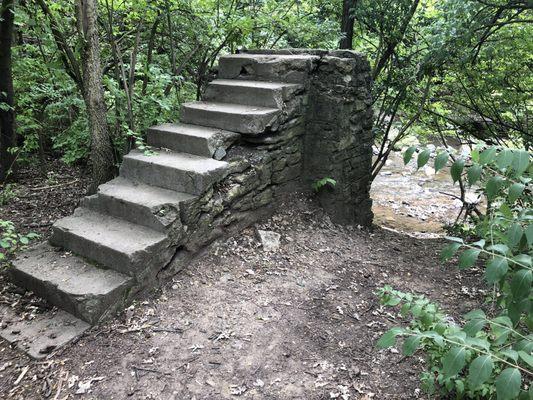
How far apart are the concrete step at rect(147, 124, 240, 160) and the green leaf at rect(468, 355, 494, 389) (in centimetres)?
291

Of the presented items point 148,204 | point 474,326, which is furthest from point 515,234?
point 148,204

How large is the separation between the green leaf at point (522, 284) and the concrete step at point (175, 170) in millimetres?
2513

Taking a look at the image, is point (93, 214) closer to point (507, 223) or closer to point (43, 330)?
point (43, 330)

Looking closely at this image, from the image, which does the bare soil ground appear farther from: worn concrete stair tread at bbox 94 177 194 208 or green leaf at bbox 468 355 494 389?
green leaf at bbox 468 355 494 389

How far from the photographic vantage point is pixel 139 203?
345cm

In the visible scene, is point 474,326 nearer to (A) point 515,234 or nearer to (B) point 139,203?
(A) point 515,234

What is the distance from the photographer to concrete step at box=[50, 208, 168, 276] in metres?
3.13

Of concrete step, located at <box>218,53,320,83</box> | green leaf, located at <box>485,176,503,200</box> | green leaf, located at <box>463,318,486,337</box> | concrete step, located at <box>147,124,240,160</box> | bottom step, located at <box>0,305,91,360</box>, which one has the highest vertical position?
concrete step, located at <box>218,53,320,83</box>

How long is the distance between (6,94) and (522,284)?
536 centimetres

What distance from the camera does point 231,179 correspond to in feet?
12.9

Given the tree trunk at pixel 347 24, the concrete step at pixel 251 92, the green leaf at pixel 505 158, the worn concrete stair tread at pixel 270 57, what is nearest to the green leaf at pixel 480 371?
the green leaf at pixel 505 158

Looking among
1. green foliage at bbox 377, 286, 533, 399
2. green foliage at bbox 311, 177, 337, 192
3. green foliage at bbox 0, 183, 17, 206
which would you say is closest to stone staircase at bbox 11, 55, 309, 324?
green foliage at bbox 311, 177, 337, 192

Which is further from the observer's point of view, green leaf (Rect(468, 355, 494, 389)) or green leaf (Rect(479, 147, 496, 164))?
green leaf (Rect(479, 147, 496, 164))

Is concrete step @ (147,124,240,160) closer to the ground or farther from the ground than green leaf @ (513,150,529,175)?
closer to the ground
